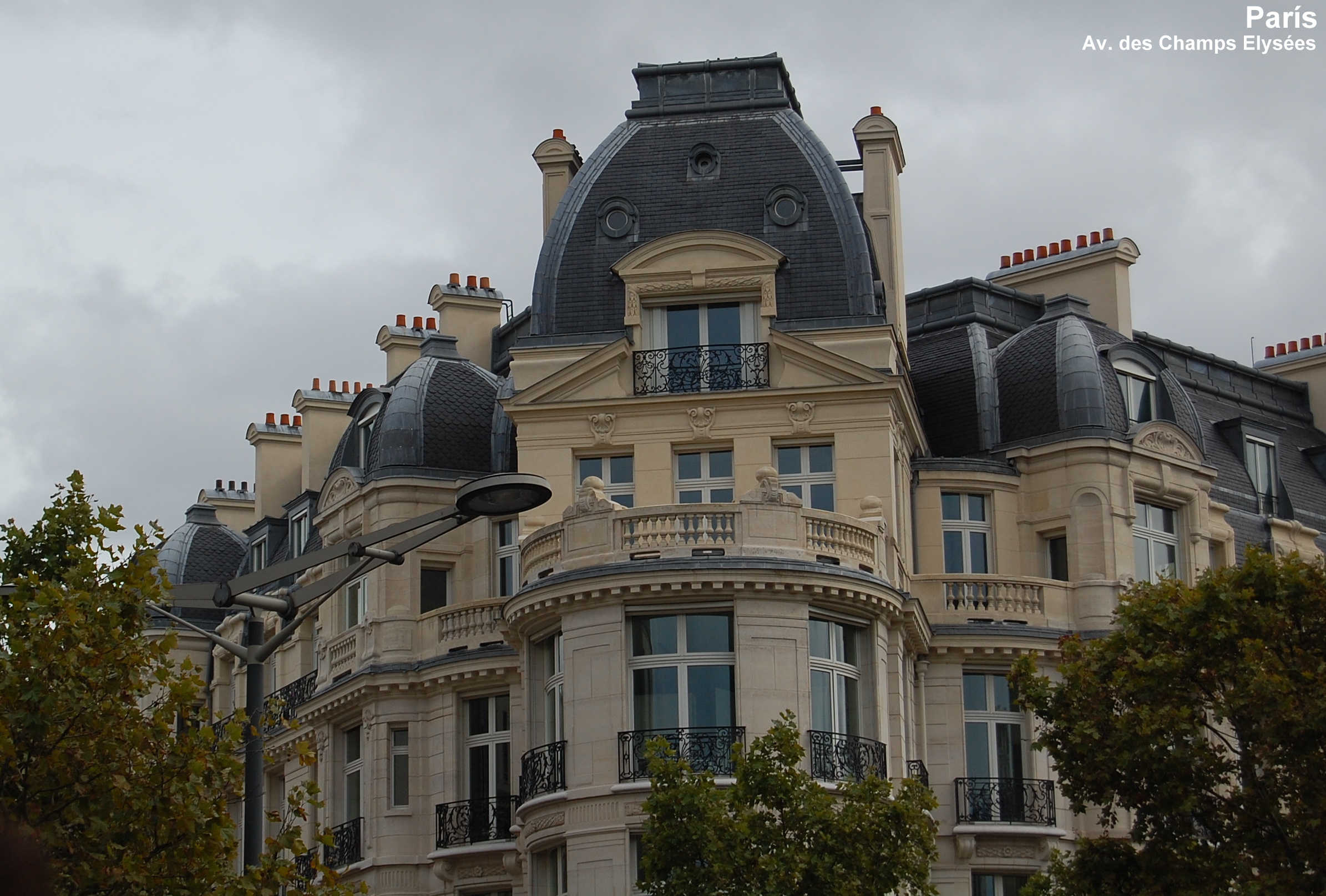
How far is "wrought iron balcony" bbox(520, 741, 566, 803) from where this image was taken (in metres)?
31.9

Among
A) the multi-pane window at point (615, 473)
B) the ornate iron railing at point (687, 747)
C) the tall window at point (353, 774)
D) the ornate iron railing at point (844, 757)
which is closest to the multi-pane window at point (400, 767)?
the tall window at point (353, 774)

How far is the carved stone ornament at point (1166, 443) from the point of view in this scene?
38.1 metres

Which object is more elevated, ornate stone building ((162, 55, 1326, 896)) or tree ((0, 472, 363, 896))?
ornate stone building ((162, 55, 1326, 896))

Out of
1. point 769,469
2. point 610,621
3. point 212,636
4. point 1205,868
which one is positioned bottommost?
point 1205,868

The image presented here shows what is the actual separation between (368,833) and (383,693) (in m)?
2.34

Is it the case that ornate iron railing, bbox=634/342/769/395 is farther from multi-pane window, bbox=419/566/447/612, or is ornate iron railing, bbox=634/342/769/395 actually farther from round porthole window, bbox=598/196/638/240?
multi-pane window, bbox=419/566/447/612

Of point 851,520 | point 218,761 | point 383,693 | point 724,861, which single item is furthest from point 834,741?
point 218,761

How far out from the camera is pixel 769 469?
32062 millimetres

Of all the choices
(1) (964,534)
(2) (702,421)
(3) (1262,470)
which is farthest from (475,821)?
(3) (1262,470)

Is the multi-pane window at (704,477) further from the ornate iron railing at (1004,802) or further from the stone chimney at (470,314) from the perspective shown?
the stone chimney at (470,314)

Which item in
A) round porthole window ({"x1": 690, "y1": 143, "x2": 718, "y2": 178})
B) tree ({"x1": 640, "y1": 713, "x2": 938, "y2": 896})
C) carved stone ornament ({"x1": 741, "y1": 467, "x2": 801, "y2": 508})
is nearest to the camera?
tree ({"x1": 640, "y1": 713, "x2": 938, "y2": 896})

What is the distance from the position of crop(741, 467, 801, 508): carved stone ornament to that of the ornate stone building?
0.05 m

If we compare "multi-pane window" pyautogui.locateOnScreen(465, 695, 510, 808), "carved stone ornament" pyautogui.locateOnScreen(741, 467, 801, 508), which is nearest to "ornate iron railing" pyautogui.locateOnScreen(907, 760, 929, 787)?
"carved stone ornament" pyautogui.locateOnScreen(741, 467, 801, 508)

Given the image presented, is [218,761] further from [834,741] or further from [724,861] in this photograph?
[834,741]
